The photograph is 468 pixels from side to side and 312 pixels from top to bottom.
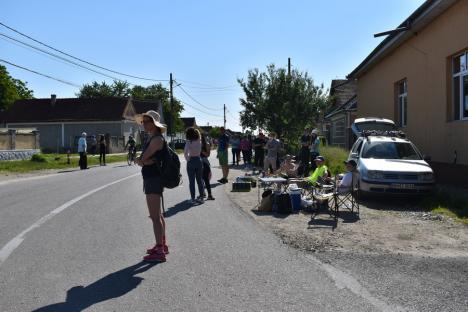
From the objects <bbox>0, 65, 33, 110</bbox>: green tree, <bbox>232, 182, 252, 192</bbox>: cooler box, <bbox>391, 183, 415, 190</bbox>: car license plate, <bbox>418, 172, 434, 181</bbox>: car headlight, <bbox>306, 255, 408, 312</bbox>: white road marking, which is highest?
<bbox>0, 65, 33, 110</bbox>: green tree

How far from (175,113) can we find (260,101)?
203ft

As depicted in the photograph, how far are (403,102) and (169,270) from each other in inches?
633

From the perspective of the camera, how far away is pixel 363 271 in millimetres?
5883

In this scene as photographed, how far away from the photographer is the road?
4.75 m

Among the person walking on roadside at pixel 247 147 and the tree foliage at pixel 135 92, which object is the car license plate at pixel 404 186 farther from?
the tree foliage at pixel 135 92

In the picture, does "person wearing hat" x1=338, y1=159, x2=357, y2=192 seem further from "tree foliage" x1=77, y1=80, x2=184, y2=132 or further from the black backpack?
"tree foliage" x1=77, y1=80, x2=184, y2=132

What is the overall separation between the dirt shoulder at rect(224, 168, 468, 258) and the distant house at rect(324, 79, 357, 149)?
18.0m

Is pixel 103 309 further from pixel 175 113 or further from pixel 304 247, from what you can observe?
pixel 175 113

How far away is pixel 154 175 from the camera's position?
6293 millimetres

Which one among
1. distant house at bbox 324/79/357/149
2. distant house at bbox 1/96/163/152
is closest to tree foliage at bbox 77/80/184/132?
distant house at bbox 1/96/163/152

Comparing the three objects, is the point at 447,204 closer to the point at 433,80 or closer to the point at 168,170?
the point at 433,80

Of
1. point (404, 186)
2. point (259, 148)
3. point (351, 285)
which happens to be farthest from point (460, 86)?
point (351, 285)

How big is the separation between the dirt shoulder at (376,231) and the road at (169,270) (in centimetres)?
48

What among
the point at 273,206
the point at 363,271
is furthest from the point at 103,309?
the point at 273,206
